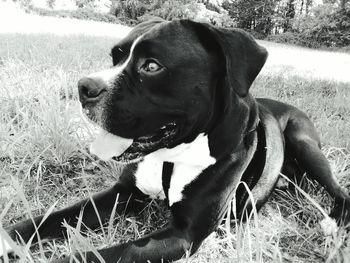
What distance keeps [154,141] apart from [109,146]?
9.2 inches

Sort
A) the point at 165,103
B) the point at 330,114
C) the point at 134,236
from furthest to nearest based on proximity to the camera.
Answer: the point at 330,114, the point at 134,236, the point at 165,103

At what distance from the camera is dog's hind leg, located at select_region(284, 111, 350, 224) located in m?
2.28

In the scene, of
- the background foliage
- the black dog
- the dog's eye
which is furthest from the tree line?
the dog's eye

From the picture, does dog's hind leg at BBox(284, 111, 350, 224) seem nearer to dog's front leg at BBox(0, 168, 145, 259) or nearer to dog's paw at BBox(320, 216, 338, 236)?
dog's paw at BBox(320, 216, 338, 236)

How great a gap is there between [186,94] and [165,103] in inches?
4.0

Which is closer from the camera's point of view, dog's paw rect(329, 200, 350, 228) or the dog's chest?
the dog's chest

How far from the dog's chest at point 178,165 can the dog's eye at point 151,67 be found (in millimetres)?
394

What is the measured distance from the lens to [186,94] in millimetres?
1819

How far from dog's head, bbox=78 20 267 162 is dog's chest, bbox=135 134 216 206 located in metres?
0.09

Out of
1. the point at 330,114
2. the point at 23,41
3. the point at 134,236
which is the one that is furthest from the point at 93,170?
the point at 23,41

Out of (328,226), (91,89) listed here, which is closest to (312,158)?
(328,226)

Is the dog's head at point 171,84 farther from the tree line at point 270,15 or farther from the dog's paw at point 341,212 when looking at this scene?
the tree line at point 270,15

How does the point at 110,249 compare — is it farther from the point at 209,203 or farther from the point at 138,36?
the point at 138,36

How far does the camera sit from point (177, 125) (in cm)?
188
